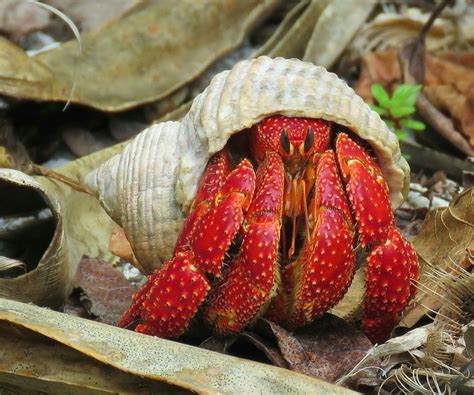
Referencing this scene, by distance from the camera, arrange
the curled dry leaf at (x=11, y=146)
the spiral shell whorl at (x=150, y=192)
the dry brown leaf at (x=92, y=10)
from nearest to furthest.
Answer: the spiral shell whorl at (x=150, y=192)
the curled dry leaf at (x=11, y=146)
the dry brown leaf at (x=92, y=10)

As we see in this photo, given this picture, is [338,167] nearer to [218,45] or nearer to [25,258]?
[25,258]

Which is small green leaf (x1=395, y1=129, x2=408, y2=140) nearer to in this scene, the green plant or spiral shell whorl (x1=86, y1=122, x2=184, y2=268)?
the green plant

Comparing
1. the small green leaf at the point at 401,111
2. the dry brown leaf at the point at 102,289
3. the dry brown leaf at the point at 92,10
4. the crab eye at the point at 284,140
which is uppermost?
the crab eye at the point at 284,140

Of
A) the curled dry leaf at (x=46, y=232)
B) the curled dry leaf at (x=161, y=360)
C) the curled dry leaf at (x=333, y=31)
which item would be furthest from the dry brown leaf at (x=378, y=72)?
the curled dry leaf at (x=161, y=360)

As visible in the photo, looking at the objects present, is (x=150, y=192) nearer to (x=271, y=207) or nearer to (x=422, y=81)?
(x=271, y=207)

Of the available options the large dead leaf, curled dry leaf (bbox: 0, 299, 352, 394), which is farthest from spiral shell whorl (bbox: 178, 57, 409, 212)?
the large dead leaf

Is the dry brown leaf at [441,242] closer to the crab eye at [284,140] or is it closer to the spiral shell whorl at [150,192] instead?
the crab eye at [284,140]

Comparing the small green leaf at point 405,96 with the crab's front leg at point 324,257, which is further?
the small green leaf at point 405,96
